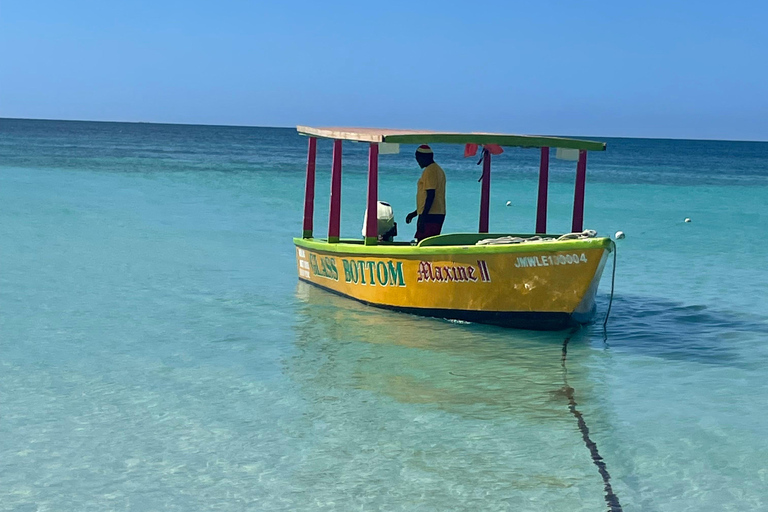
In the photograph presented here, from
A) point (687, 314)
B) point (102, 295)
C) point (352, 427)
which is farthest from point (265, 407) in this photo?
point (687, 314)

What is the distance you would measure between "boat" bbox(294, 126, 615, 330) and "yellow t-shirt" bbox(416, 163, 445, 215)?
531 millimetres

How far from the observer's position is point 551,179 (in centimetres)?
4550

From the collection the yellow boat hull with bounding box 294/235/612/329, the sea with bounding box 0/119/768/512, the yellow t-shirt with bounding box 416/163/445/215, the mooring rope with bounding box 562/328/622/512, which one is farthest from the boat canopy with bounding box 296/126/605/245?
the mooring rope with bounding box 562/328/622/512

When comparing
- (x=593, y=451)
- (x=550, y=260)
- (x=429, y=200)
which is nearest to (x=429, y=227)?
(x=429, y=200)

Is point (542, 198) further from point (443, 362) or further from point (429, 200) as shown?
point (443, 362)

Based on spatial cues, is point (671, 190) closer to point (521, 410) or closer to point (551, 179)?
point (551, 179)

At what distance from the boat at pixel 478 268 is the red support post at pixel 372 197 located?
0.03 ft

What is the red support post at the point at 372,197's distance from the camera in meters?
9.26

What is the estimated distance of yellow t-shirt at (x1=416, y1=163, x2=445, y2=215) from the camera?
32.4 ft

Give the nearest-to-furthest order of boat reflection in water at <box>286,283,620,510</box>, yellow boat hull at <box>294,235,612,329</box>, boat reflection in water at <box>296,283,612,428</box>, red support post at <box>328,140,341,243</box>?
boat reflection in water at <box>286,283,620,510</box> → boat reflection in water at <box>296,283,612,428</box> → yellow boat hull at <box>294,235,612,329</box> → red support post at <box>328,140,341,243</box>

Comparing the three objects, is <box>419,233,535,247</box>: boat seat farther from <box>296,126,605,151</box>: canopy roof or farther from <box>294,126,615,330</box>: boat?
<box>296,126,605,151</box>: canopy roof

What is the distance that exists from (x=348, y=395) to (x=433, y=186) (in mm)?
3474

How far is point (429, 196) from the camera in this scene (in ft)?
32.6

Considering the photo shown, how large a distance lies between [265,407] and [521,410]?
181cm
